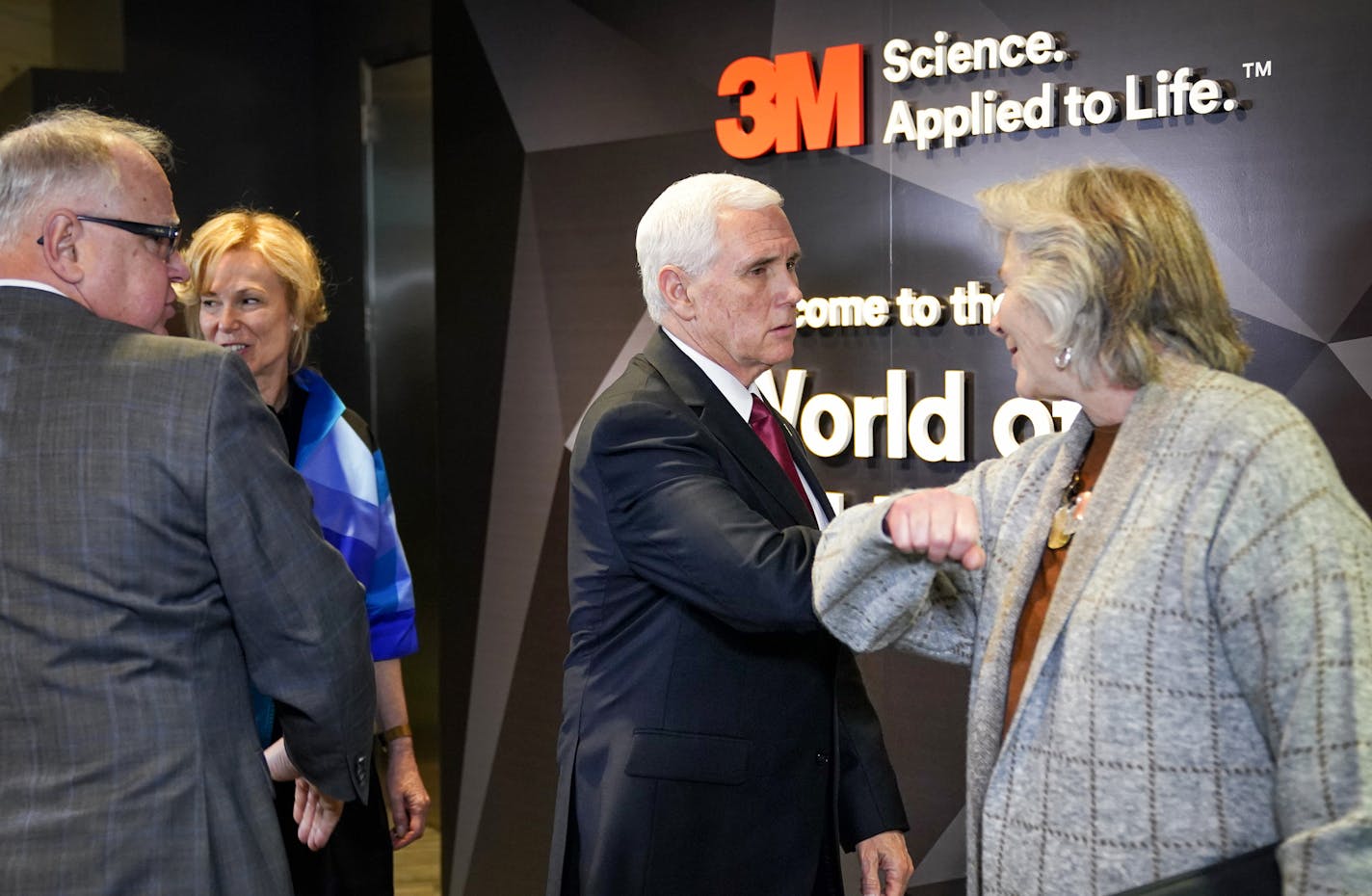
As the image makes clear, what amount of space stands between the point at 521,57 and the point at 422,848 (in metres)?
3.21

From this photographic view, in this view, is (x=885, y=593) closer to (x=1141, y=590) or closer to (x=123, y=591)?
(x=1141, y=590)

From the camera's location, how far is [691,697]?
229 cm

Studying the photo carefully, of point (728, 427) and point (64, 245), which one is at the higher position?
point (64, 245)

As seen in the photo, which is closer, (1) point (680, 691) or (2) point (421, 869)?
(1) point (680, 691)

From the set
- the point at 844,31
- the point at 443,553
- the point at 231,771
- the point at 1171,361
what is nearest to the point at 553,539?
the point at 443,553

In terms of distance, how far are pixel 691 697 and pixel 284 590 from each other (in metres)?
0.72

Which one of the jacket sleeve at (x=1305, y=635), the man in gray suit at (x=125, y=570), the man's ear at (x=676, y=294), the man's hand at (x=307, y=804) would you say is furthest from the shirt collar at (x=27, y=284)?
the jacket sleeve at (x=1305, y=635)

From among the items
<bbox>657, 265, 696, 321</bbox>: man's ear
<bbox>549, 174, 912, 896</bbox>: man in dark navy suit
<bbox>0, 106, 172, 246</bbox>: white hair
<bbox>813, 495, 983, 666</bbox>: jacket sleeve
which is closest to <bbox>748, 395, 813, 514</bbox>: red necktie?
<bbox>549, 174, 912, 896</bbox>: man in dark navy suit

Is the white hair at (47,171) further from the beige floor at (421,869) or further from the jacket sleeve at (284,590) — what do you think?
the beige floor at (421,869)

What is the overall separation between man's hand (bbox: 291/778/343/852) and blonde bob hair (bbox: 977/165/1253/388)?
144 cm

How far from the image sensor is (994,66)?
10.5 ft

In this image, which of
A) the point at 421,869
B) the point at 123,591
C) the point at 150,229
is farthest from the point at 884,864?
the point at 421,869

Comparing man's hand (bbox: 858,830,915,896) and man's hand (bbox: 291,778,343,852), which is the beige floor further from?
man's hand (bbox: 858,830,915,896)

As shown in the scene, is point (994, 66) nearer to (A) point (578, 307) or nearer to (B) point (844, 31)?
(B) point (844, 31)
